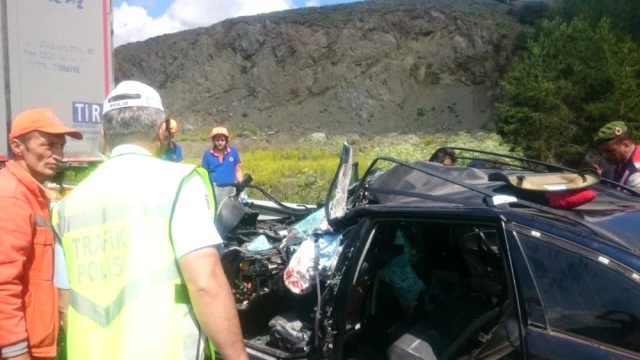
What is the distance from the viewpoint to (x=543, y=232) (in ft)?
7.22

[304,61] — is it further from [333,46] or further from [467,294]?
[467,294]

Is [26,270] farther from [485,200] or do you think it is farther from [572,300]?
[572,300]

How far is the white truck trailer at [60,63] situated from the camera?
233 inches

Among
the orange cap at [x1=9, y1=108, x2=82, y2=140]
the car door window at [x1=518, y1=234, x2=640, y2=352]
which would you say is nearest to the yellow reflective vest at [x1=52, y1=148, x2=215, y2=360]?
the orange cap at [x1=9, y1=108, x2=82, y2=140]

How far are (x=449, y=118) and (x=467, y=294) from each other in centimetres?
4443

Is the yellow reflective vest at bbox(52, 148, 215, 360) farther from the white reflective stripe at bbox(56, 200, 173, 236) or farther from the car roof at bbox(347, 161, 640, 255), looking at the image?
the car roof at bbox(347, 161, 640, 255)

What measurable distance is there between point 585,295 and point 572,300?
0.05 metres

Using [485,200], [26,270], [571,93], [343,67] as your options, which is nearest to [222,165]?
[26,270]

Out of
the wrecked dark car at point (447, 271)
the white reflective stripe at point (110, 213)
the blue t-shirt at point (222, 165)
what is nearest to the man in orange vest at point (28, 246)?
the white reflective stripe at point (110, 213)

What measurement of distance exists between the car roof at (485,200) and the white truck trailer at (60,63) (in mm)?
4190

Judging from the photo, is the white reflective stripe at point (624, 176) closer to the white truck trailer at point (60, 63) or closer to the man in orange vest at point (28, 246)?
the man in orange vest at point (28, 246)

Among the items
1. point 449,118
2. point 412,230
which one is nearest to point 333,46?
point 449,118

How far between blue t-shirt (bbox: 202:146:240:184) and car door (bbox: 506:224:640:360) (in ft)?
18.8

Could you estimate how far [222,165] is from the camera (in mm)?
7723
